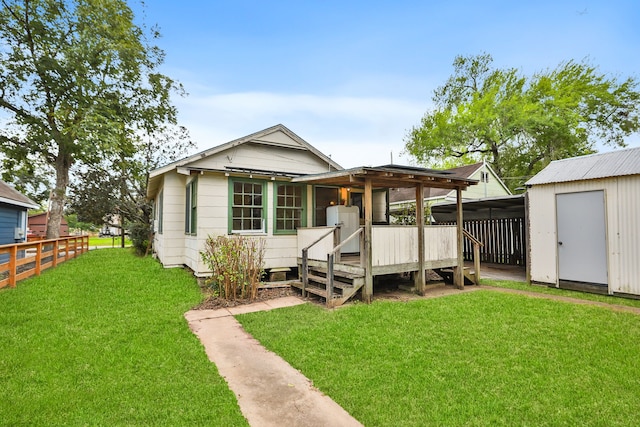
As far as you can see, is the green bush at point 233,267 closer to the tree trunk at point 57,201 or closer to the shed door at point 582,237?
the shed door at point 582,237

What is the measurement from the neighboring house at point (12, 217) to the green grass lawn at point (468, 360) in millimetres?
13041

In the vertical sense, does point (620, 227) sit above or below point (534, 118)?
below

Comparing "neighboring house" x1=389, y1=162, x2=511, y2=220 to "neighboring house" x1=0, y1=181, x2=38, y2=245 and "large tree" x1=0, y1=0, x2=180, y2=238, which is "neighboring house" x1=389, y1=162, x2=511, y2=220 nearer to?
"large tree" x1=0, y1=0, x2=180, y2=238

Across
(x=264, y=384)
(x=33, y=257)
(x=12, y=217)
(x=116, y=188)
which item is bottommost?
(x=264, y=384)

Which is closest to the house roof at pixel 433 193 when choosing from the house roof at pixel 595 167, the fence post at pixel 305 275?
the house roof at pixel 595 167

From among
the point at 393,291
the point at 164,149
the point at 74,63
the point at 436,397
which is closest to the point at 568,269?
the point at 393,291

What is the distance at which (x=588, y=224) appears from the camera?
7.31 metres

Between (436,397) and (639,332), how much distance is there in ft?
12.6

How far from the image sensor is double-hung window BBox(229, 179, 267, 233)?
820 cm

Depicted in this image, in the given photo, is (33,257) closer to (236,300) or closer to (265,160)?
(236,300)

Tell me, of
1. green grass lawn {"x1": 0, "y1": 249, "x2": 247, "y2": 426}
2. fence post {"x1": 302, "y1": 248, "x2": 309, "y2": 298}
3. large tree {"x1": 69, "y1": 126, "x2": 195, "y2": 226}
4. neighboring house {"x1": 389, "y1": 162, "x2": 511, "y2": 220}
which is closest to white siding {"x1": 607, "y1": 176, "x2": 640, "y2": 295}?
fence post {"x1": 302, "y1": 248, "x2": 309, "y2": 298}

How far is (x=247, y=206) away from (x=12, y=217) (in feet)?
39.8

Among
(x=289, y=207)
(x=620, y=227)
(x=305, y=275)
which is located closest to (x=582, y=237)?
(x=620, y=227)

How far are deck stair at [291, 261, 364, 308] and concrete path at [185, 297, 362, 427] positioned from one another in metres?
1.94
